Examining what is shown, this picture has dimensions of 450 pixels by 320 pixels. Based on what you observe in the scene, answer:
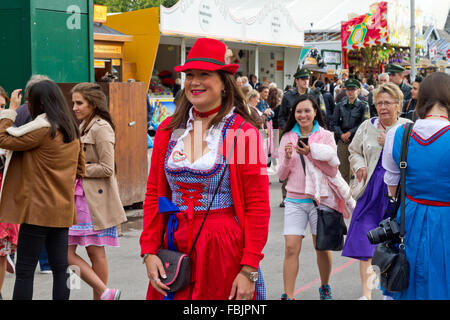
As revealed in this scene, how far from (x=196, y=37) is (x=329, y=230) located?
15.8 meters

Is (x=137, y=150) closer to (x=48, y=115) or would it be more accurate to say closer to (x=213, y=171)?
(x=48, y=115)

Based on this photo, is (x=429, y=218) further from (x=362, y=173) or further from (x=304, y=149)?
(x=304, y=149)

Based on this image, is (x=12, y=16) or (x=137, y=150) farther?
(x=137, y=150)

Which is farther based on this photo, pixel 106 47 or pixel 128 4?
pixel 128 4

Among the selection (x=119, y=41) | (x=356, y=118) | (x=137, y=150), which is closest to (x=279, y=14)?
(x=119, y=41)

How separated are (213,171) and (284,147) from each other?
8.02 ft

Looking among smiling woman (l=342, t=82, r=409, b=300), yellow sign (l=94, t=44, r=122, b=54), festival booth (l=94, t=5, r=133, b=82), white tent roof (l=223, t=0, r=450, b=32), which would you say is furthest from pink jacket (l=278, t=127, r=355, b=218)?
white tent roof (l=223, t=0, r=450, b=32)

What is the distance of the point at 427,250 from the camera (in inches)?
131

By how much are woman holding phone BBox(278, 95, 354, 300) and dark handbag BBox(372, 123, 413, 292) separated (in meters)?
1.50

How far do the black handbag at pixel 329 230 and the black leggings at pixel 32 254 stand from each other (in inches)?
81.7

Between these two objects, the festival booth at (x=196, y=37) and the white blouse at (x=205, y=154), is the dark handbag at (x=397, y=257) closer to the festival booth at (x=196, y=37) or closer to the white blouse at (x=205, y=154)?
the white blouse at (x=205, y=154)

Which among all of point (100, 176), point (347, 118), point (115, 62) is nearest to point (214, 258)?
point (100, 176)

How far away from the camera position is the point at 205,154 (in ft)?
9.57
